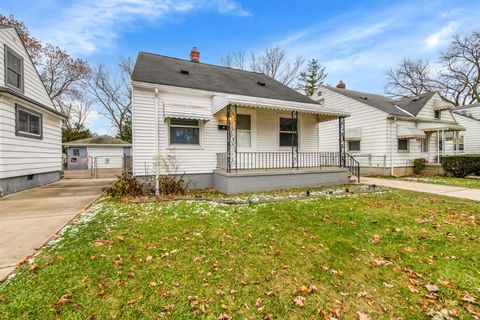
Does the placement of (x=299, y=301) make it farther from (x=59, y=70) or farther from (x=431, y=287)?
(x=59, y=70)

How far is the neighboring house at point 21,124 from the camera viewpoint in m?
7.35

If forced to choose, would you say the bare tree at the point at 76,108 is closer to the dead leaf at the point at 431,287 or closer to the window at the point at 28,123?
the window at the point at 28,123

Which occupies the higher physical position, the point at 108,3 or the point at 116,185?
the point at 108,3

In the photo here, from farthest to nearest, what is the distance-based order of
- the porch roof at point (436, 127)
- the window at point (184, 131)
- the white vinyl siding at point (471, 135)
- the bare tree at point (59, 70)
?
the bare tree at point (59, 70) < the white vinyl siding at point (471, 135) < the porch roof at point (436, 127) < the window at point (184, 131)

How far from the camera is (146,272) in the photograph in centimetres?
283

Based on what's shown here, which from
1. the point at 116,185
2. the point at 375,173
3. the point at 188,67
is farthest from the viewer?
the point at 375,173

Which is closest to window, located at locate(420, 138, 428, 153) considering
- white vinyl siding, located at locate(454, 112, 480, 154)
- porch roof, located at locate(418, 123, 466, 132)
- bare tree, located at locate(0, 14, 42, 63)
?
porch roof, located at locate(418, 123, 466, 132)

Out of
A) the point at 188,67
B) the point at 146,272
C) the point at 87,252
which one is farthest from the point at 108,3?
the point at 146,272

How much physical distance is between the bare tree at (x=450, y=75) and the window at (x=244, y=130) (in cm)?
3301

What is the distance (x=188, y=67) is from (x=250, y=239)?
32.1 ft

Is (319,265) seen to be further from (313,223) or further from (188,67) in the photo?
(188,67)

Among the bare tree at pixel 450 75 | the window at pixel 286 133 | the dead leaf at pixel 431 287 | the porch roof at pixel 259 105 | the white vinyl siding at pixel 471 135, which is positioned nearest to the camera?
the dead leaf at pixel 431 287

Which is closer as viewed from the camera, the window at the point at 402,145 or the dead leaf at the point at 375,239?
the dead leaf at the point at 375,239

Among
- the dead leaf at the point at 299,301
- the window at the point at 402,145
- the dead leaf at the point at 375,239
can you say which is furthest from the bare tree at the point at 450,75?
the dead leaf at the point at 299,301
